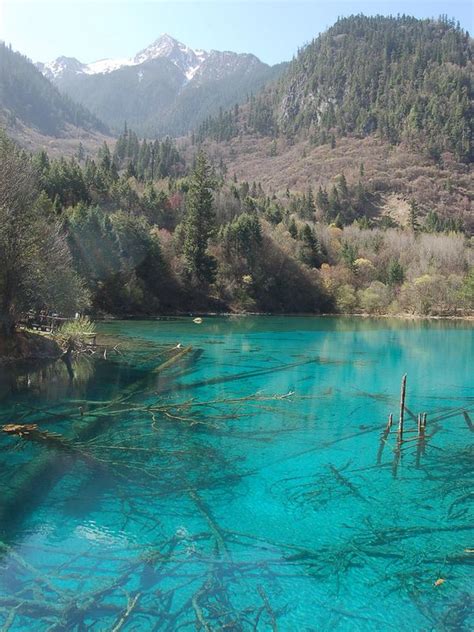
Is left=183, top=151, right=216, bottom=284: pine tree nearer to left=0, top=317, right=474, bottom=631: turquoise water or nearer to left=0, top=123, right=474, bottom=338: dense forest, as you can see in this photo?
left=0, top=123, right=474, bottom=338: dense forest

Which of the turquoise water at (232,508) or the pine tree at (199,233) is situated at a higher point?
the pine tree at (199,233)

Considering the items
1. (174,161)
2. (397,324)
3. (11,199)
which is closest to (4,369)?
(11,199)

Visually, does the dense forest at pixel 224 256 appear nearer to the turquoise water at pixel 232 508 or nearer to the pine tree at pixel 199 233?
the pine tree at pixel 199 233

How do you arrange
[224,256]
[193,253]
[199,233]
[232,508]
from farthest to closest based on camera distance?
[224,256], [199,233], [193,253], [232,508]

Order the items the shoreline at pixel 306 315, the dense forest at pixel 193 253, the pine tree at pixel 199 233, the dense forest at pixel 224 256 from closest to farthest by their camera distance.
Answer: the dense forest at pixel 193 253 → the dense forest at pixel 224 256 → the shoreline at pixel 306 315 → the pine tree at pixel 199 233

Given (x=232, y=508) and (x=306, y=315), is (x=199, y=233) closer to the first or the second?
(x=306, y=315)

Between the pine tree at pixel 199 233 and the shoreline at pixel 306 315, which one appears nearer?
the shoreline at pixel 306 315

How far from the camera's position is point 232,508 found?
476 inches

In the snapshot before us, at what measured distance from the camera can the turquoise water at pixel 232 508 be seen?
852 cm

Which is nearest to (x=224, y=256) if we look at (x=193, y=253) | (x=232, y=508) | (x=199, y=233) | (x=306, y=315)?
(x=199, y=233)

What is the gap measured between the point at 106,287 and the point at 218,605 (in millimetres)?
59499

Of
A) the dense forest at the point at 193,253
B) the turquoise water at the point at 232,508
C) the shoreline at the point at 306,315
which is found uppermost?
the dense forest at the point at 193,253

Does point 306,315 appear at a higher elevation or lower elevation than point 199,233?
lower

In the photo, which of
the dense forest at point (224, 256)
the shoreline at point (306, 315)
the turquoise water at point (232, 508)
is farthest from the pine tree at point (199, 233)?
the turquoise water at point (232, 508)
